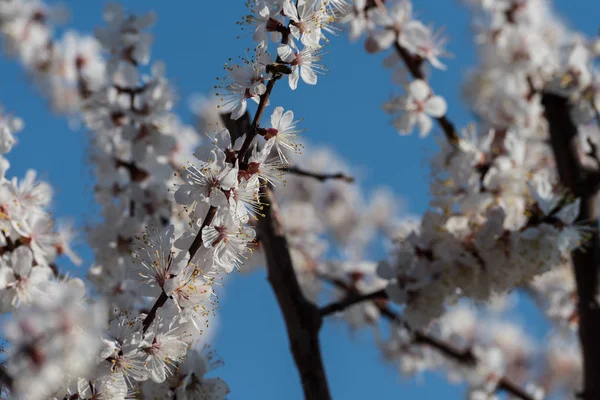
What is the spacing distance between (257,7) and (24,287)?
3.76 feet

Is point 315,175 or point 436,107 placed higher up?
point 436,107

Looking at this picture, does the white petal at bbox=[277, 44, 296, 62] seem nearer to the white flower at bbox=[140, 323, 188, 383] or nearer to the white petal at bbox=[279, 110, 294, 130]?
the white petal at bbox=[279, 110, 294, 130]

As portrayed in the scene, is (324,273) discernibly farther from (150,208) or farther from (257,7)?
(257,7)

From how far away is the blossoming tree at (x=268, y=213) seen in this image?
1.87 metres

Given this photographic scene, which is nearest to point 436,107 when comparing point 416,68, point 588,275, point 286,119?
point 416,68

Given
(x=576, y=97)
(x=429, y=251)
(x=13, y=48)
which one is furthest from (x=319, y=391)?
(x=13, y=48)

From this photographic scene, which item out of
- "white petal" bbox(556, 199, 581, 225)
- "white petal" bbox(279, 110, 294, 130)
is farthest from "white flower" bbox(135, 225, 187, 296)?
"white petal" bbox(556, 199, 581, 225)

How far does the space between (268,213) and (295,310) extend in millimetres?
383

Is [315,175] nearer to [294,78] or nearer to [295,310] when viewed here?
[295,310]

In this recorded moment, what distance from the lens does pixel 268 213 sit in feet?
9.02

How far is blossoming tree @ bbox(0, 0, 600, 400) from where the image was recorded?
6.13 ft

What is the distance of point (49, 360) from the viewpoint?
4.48 feet

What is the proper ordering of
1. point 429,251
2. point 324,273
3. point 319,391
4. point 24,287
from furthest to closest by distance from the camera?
point 324,273, point 429,251, point 319,391, point 24,287

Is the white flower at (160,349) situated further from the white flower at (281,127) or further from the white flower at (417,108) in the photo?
the white flower at (417,108)
